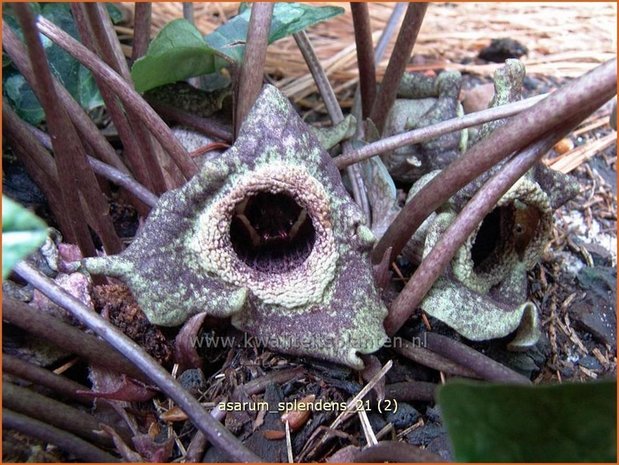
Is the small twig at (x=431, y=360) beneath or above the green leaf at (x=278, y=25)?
beneath

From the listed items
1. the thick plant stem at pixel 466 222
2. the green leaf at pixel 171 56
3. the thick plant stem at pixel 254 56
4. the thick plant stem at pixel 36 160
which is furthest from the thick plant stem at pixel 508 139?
the thick plant stem at pixel 36 160

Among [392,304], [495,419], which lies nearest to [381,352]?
[392,304]

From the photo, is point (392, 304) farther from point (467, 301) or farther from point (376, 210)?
point (376, 210)

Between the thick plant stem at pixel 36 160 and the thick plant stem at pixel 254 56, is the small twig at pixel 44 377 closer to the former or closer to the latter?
the thick plant stem at pixel 36 160

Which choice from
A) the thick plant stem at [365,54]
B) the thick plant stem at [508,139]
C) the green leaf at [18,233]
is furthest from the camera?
the thick plant stem at [365,54]

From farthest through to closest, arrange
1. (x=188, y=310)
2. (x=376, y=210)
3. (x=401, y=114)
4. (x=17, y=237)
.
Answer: (x=401, y=114) < (x=376, y=210) < (x=188, y=310) < (x=17, y=237)

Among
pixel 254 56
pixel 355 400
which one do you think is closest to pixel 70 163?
pixel 254 56
